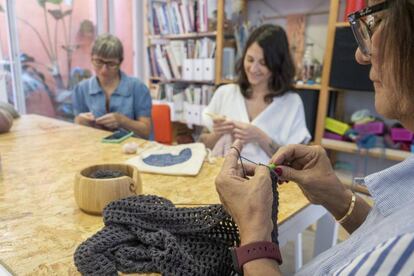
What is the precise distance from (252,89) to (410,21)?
1.33m

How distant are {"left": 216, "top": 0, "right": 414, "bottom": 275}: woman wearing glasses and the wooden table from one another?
21 cm

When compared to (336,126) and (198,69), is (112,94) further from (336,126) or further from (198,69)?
(336,126)

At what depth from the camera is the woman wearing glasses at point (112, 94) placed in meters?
1.96

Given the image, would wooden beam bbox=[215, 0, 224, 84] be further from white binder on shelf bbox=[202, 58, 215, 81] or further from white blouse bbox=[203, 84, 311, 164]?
white blouse bbox=[203, 84, 311, 164]

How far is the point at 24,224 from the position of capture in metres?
0.75

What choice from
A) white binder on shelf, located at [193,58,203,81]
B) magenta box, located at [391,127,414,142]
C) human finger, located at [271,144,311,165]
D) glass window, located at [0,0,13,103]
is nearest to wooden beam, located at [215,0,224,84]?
white binder on shelf, located at [193,58,203,81]

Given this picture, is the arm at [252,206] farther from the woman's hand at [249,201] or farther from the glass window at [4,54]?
the glass window at [4,54]

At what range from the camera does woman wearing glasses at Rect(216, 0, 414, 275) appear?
41cm

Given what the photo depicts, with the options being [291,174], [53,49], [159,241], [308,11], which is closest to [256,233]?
[159,241]

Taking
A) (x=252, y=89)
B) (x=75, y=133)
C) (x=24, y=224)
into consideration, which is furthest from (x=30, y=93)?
(x=24, y=224)

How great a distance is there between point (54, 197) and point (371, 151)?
6.59 ft

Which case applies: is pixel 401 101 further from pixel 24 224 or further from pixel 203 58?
pixel 203 58

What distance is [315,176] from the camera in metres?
0.85

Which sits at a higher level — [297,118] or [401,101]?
[401,101]
